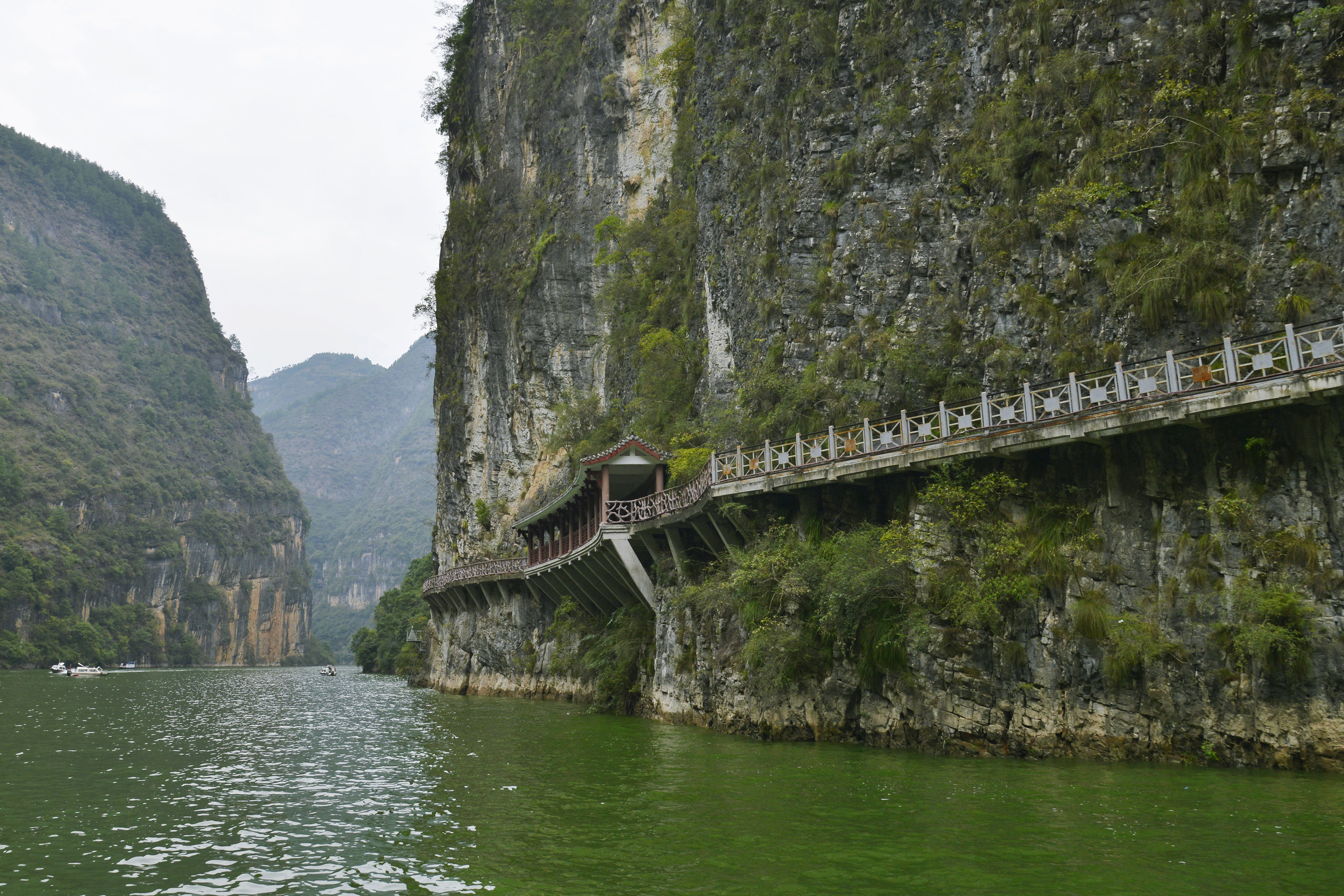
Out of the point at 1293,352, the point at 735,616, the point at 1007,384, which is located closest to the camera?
the point at 1293,352

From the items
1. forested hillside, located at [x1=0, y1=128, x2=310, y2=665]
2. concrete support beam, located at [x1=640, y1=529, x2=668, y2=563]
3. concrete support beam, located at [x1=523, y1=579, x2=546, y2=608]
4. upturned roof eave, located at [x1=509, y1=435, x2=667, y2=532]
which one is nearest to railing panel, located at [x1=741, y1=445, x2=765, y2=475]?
concrete support beam, located at [x1=640, y1=529, x2=668, y2=563]

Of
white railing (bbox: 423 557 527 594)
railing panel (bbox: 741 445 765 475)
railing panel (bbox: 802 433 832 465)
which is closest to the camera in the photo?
railing panel (bbox: 802 433 832 465)

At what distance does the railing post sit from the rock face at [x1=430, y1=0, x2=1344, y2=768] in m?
0.83

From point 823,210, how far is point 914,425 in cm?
905

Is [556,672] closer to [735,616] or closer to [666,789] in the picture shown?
[735,616]

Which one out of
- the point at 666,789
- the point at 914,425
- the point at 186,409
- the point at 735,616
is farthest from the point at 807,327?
the point at 186,409

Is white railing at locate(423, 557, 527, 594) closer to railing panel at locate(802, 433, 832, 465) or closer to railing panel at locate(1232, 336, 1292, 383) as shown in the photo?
railing panel at locate(802, 433, 832, 465)

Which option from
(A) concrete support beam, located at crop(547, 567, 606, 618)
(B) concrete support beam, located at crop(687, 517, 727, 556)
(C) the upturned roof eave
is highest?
(C) the upturned roof eave

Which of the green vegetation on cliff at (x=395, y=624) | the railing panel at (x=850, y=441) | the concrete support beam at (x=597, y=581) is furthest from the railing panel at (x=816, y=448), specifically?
the green vegetation on cliff at (x=395, y=624)

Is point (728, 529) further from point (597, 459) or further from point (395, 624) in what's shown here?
point (395, 624)

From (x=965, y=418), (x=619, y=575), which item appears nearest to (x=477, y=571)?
(x=619, y=575)

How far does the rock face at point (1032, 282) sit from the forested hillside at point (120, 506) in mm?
105989

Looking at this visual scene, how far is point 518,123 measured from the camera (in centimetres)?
6088

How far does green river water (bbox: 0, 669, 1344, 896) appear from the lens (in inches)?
369
